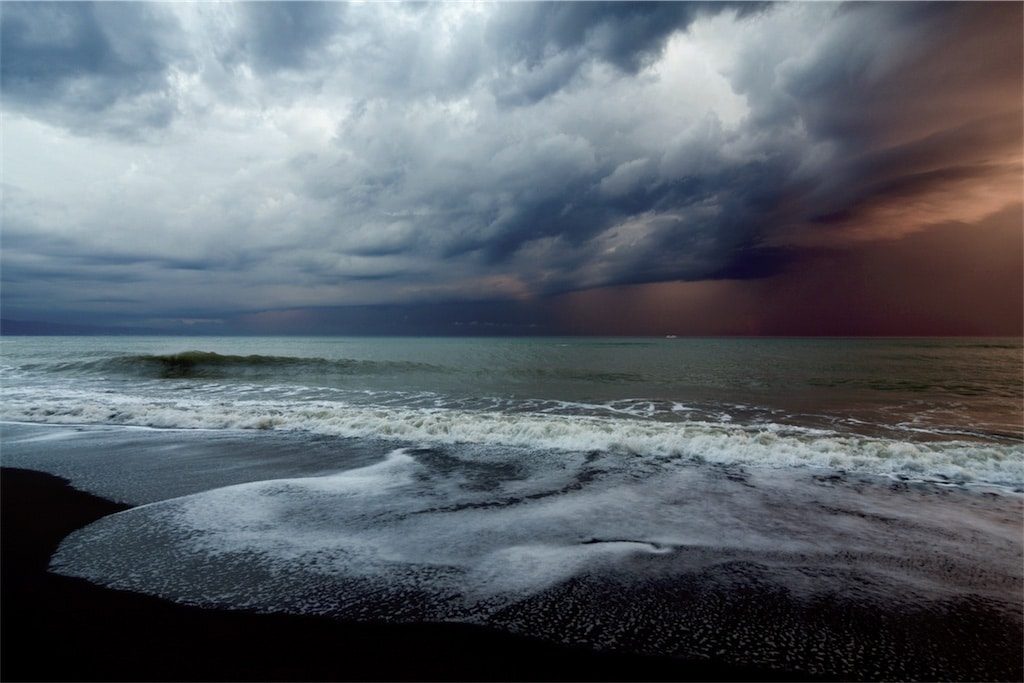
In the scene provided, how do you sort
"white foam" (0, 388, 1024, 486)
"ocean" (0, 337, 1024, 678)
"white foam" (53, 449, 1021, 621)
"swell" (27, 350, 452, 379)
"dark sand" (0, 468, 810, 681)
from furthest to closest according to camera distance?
"swell" (27, 350, 452, 379) → "white foam" (0, 388, 1024, 486) → "white foam" (53, 449, 1021, 621) → "ocean" (0, 337, 1024, 678) → "dark sand" (0, 468, 810, 681)

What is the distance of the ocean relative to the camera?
443cm

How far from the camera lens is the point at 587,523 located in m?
6.66

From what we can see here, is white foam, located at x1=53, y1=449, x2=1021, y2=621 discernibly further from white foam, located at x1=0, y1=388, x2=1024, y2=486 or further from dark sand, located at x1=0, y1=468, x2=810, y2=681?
white foam, located at x1=0, y1=388, x2=1024, y2=486

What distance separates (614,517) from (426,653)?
3737mm

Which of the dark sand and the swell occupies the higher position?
the swell

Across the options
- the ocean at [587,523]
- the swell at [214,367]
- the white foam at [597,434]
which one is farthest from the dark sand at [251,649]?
the swell at [214,367]

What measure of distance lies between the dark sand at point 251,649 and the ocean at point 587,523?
22 cm

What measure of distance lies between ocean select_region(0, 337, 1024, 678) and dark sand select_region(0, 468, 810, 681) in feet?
0.71

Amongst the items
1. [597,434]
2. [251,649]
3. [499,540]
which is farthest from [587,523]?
[597,434]

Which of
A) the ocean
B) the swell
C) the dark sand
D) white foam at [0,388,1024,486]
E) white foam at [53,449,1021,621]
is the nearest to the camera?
the dark sand

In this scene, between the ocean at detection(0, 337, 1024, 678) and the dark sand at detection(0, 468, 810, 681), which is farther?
the ocean at detection(0, 337, 1024, 678)

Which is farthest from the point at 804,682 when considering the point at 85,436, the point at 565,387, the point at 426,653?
the point at 565,387

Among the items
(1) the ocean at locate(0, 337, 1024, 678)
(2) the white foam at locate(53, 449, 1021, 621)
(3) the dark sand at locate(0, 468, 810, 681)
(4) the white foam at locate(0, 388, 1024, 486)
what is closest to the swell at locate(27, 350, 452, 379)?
(4) the white foam at locate(0, 388, 1024, 486)

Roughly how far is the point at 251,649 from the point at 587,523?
4250 millimetres
